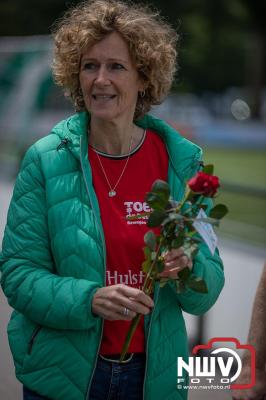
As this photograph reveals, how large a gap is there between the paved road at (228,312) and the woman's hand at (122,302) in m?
2.59

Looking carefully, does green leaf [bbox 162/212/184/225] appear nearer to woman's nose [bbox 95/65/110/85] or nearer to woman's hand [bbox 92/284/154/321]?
woman's hand [bbox 92/284/154/321]

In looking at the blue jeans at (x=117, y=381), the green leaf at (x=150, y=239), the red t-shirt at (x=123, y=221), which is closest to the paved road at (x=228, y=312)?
the blue jeans at (x=117, y=381)

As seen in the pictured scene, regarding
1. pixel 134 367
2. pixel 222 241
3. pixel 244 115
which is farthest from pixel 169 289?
pixel 244 115

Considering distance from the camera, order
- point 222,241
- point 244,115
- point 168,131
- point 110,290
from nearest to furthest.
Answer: point 110,290 → point 168,131 → point 222,241 → point 244,115

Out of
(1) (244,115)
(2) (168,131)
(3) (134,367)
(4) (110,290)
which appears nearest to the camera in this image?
(4) (110,290)

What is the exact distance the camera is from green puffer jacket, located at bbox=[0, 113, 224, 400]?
2.70 m

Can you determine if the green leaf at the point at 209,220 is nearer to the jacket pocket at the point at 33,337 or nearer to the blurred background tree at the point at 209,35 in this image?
the jacket pocket at the point at 33,337

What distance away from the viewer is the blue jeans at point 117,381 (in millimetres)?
2791

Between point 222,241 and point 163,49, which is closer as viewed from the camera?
point 163,49

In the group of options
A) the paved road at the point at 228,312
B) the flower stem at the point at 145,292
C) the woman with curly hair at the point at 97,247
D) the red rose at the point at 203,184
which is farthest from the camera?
the paved road at the point at 228,312

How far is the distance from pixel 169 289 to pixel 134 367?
272 mm

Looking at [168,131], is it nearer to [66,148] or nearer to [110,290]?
[66,148]

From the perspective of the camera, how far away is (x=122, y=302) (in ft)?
8.39

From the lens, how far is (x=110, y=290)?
259 cm
